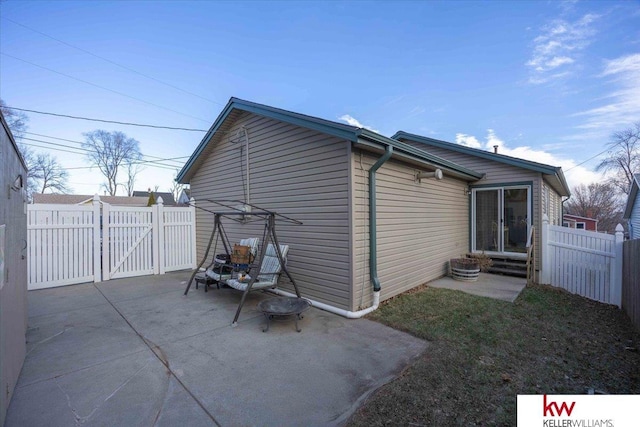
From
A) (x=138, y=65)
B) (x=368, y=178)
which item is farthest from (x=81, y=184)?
(x=368, y=178)

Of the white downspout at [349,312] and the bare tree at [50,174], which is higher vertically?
the bare tree at [50,174]

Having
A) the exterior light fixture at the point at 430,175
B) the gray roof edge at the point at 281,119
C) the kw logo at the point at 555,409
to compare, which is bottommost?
the kw logo at the point at 555,409

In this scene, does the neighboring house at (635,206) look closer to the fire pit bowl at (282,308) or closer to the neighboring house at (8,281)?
the fire pit bowl at (282,308)

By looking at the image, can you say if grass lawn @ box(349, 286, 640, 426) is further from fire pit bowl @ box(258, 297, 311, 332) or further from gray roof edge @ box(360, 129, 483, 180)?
gray roof edge @ box(360, 129, 483, 180)

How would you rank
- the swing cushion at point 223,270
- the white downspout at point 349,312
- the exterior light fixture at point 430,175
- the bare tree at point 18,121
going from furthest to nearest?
the bare tree at point 18,121 → the exterior light fixture at point 430,175 → the swing cushion at point 223,270 → the white downspout at point 349,312

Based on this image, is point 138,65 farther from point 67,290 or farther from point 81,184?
point 81,184

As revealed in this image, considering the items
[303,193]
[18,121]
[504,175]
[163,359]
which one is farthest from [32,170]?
[504,175]

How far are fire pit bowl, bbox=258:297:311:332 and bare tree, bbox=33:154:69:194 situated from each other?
25464 mm

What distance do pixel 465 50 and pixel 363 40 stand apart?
2.85 meters

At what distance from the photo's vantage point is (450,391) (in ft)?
8.28

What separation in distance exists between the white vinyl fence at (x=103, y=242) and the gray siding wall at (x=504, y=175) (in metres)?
8.31

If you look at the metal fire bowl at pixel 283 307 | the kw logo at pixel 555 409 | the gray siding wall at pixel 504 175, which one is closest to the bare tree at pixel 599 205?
the gray siding wall at pixel 504 175

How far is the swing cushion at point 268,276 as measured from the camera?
470cm

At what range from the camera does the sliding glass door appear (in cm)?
773
